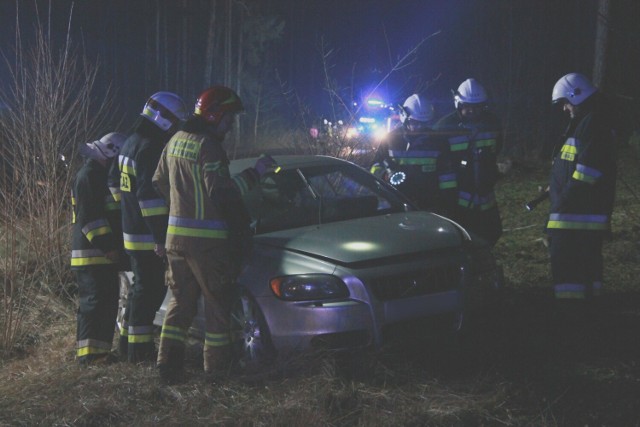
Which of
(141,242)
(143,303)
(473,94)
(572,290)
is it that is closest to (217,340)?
(143,303)

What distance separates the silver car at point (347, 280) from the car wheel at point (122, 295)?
1.07 meters

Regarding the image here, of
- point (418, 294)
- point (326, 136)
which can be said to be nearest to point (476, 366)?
point (418, 294)

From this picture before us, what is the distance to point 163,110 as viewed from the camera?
19.2 ft

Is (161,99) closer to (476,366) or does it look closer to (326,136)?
(476,366)

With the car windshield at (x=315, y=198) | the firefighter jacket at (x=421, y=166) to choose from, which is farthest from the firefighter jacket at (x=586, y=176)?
the firefighter jacket at (x=421, y=166)

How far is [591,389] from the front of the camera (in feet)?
16.3

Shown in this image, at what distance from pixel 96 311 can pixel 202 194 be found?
154 centimetres

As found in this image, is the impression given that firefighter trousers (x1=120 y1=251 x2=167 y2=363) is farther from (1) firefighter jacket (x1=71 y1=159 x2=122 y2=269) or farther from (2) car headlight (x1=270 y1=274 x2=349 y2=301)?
(2) car headlight (x1=270 y1=274 x2=349 y2=301)

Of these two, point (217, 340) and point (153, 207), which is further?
point (153, 207)

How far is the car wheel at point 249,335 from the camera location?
5398 millimetres

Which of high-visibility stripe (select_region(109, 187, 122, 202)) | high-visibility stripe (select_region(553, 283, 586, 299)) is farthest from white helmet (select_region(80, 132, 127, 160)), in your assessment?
high-visibility stripe (select_region(553, 283, 586, 299))

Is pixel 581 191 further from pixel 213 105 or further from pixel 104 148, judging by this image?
pixel 104 148

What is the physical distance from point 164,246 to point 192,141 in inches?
33.0

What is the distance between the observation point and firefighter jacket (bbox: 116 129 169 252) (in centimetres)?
Answer: 573
